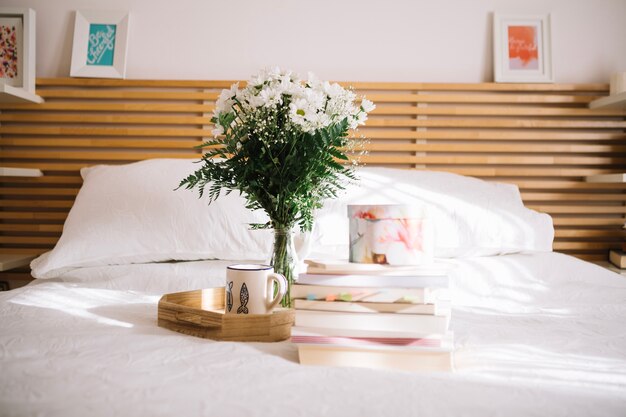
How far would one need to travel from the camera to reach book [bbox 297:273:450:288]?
826 millimetres

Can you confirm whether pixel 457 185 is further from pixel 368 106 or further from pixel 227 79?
pixel 227 79

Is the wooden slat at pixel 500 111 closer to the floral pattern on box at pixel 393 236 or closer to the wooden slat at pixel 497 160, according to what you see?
the wooden slat at pixel 497 160

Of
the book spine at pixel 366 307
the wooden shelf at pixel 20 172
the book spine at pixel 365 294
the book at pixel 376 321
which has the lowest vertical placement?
the book at pixel 376 321

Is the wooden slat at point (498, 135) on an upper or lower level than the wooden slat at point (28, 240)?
upper

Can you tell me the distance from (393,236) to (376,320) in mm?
150

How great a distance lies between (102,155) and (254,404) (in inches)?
81.9

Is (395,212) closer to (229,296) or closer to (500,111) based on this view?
(229,296)

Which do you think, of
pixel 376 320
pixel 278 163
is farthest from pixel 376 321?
pixel 278 163

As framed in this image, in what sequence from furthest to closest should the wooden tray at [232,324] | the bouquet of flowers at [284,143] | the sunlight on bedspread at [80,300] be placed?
the sunlight on bedspread at [80,300] → the bouquet of flowers at [284,143] → the wooden tray at [232,324]

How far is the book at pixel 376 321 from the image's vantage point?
2.67ft

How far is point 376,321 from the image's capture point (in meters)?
0.83

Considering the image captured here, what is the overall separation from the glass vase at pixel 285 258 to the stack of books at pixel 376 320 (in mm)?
239

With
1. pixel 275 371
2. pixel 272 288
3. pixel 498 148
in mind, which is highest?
pixel 498 148

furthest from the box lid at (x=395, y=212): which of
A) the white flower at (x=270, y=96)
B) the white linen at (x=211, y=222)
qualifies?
the white linen at (x=211, y=222)
